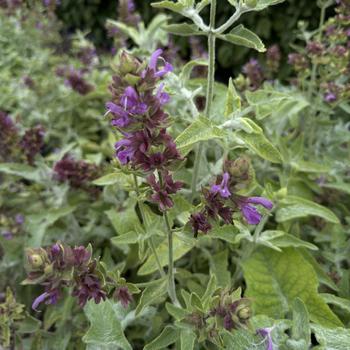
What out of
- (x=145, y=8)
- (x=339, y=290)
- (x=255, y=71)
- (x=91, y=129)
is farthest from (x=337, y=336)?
(x=145, y=8)

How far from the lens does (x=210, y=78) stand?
3.72 ft

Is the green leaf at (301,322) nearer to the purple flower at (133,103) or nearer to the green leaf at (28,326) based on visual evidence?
the purple flower at (133,103)

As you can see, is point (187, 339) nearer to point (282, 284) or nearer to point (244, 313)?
point (244, 313)

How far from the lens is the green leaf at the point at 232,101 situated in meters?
1.19

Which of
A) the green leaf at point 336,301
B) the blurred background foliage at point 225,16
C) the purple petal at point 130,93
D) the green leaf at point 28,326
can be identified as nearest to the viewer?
the purple petal at point 130,93

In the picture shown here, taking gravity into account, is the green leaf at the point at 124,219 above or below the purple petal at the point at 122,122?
below

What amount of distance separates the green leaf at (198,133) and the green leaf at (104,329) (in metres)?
0.44

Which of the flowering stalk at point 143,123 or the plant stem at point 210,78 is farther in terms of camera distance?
the plant stem at point 210,78

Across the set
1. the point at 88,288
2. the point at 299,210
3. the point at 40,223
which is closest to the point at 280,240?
the point at 299,210

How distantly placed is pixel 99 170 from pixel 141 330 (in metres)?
0.52

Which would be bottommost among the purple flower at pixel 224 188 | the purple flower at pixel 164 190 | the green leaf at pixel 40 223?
the green leaf at pixel 40 223

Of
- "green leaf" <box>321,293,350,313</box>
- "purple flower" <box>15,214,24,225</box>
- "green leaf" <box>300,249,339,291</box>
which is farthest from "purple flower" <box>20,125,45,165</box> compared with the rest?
"green leaf" <box>321,293,350,313</box>

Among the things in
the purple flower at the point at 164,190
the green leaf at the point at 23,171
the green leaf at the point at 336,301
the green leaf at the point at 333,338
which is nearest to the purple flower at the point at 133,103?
the purple flower at the point at 164,190

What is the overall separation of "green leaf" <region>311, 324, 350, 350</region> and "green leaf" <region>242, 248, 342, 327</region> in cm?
17
